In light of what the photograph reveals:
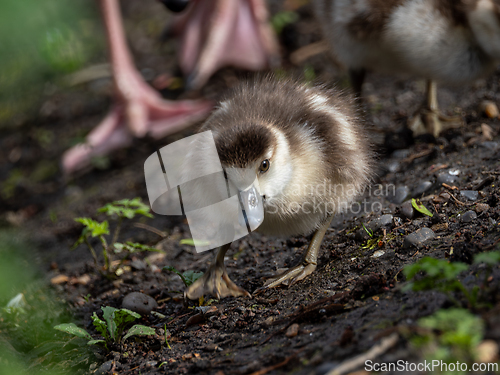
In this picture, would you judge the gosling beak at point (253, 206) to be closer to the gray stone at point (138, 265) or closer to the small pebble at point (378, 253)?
the small pebble at point (378, 253)

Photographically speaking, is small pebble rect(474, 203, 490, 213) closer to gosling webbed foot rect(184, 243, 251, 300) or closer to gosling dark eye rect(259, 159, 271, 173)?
gosling dark eye rect(259, 159, 271, 173)

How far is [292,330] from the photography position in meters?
2.07

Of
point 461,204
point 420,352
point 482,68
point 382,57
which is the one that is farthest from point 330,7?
point 420,352

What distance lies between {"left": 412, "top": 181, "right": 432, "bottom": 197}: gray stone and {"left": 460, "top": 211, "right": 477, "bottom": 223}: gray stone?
0.61m

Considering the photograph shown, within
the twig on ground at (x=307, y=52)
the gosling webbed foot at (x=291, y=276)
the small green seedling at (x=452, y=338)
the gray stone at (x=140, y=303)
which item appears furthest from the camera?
the twig on ground at (x=307, y=52)

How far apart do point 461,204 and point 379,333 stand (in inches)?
52.4

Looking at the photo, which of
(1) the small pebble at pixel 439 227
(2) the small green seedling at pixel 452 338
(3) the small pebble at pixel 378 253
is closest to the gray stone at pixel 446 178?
(1) the small pebble at pixel 439 227

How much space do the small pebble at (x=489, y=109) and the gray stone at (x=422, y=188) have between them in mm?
1160

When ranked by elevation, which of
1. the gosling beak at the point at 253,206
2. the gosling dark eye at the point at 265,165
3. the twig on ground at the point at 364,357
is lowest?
the twig on ground at the point at 364,357

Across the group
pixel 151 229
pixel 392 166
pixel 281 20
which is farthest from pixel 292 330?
pixel 281 20

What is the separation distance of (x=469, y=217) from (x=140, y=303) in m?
1.84

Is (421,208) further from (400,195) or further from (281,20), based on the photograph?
(281,20)

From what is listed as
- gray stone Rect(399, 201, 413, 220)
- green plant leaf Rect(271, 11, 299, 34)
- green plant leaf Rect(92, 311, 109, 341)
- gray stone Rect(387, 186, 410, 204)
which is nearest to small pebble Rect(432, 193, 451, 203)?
gray stone Rect(399, 201, 413, 220)

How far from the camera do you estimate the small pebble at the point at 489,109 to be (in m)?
3.93
